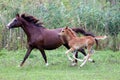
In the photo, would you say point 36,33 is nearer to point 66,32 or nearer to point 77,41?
point 66,32

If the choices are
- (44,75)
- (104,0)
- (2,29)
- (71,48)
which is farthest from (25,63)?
(104,0)

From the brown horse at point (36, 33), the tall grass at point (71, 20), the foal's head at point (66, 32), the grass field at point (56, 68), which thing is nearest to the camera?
the grass field at point (56, 68)

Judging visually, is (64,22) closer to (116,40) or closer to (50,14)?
(50,14)

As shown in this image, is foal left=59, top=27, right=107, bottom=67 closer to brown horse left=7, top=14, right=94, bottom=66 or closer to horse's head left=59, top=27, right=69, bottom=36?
horse's head left=59, top=27, right=69, bottom=36

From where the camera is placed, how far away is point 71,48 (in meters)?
13.3

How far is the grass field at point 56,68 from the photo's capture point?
11256 millimetres

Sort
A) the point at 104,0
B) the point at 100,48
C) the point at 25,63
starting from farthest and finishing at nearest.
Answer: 1. the point at 104,0
2. the point at 100,48
3. the point at 25,63

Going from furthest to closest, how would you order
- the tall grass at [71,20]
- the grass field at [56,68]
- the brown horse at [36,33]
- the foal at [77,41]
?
the tall grass at [71,20], the brown horse at [36,33], the foal at [77,41], the grass field at [56,68]

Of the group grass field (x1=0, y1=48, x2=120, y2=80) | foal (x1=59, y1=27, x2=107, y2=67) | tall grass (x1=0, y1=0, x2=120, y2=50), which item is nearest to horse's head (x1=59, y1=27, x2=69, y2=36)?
foal (x1=59, y1=27, x2=107, y2=67)

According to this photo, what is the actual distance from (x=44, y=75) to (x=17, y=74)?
0.85m

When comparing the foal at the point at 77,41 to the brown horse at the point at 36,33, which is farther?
the brown horse at the point at 36,33

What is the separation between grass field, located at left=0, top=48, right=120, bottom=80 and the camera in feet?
36.9

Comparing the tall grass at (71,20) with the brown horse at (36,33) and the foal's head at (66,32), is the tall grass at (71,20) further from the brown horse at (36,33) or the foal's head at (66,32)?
the foal's head at (66,32)

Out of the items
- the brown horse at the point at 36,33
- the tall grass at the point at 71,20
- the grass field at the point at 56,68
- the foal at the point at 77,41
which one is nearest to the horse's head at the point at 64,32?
the foal at the point at 77,41
